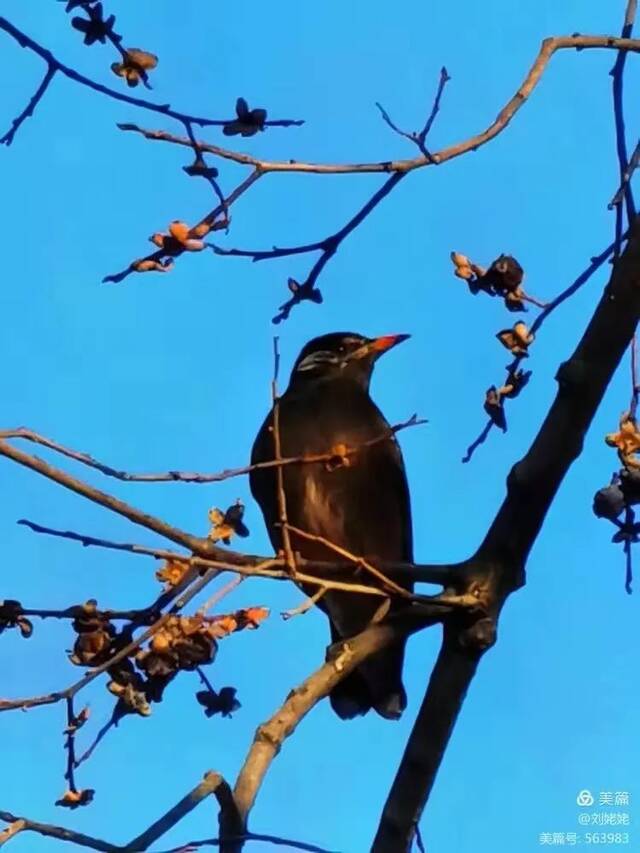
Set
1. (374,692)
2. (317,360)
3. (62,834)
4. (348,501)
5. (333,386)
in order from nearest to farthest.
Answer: (62,834), (374,692), (348,501), (333,386), (317,360)

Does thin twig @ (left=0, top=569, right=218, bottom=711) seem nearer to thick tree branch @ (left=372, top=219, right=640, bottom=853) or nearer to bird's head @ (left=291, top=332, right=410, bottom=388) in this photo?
thick tree branch @ (left=372, top=219, right=640, bottom=853)

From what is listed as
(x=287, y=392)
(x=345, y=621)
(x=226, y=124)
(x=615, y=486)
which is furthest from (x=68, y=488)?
(x=287, y=392)

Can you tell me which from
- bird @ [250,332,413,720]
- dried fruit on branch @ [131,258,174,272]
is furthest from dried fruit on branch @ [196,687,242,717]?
bird @ [250,332,413,720]

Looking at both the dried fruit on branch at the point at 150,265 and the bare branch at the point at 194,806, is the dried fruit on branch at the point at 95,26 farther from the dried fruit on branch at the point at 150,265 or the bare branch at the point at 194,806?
the bare branch at the point at 194,806

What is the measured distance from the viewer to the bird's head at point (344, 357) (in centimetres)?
607

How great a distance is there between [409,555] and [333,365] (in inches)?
34.6

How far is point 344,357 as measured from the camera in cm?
612

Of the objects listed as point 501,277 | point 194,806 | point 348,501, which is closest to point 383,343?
point 348,501

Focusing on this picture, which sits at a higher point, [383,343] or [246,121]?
[383,343]

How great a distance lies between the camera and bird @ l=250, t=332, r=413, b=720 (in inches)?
215

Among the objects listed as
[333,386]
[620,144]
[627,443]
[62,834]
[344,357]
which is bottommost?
[62,834]

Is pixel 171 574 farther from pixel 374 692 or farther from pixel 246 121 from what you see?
pixel 374 692

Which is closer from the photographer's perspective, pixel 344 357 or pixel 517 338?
pixel 517 338

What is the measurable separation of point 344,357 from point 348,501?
80 centimetres
